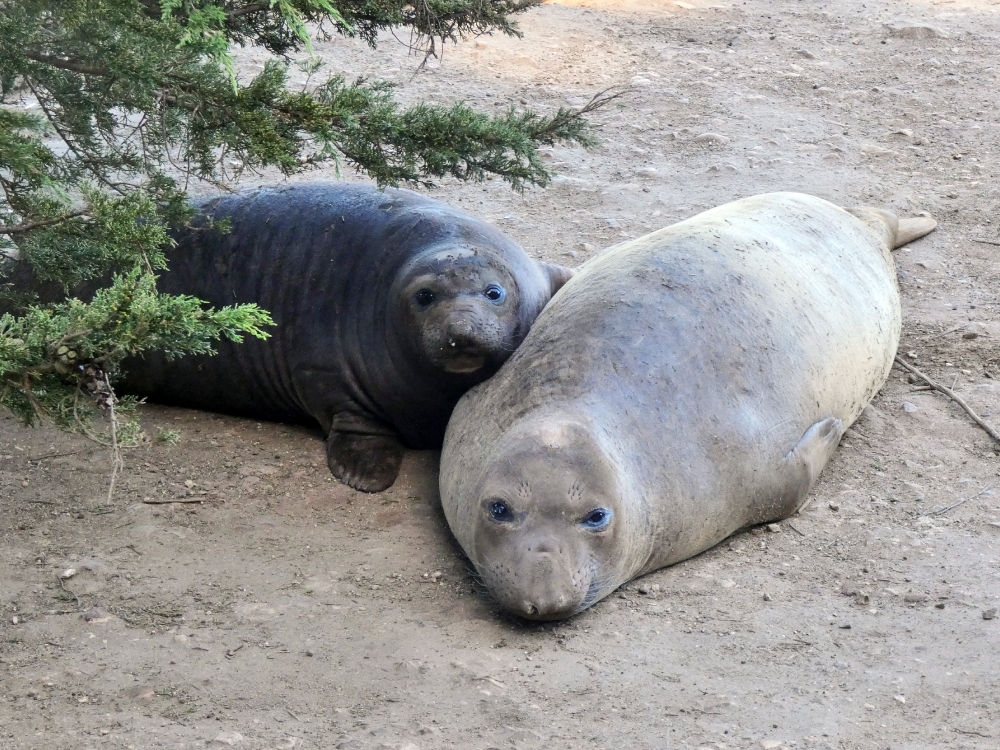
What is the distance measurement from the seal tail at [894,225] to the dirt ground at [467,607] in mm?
92

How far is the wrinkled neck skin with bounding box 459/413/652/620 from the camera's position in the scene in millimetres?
3729

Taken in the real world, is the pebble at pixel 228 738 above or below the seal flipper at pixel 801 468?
above

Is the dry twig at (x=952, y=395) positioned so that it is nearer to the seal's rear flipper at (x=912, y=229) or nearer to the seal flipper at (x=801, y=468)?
the seal flipper at (x=801, y=468)

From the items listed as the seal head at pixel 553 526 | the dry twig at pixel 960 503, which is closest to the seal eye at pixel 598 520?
the seal head at pixel 553 526

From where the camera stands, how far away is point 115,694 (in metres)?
3.38

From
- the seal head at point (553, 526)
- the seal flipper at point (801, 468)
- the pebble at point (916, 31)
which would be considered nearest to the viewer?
the seal head at point (553, 526)

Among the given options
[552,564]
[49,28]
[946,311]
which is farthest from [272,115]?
[946,311]

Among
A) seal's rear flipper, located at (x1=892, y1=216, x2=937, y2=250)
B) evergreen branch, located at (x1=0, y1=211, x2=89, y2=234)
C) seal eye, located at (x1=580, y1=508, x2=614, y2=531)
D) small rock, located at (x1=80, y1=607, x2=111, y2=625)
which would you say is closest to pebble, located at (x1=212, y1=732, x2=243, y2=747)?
small rock, located at (x1=80, y1=607, x2=111, y2=625)

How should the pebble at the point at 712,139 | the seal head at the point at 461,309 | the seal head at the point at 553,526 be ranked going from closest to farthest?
the seal head at the point at 553,526
the seal head at the point at 461,309
the pebble at the point at 712,139

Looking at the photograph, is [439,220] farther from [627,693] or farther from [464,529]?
[627,693]

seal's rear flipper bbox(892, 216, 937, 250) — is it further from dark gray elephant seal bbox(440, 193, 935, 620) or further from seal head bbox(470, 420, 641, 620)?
seal head bbox(470, 420, 641, 620)

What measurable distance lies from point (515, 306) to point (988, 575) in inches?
77.6

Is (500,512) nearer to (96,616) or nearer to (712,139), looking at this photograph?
(96,616)

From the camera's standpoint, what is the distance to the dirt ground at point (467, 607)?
10.8 ft
